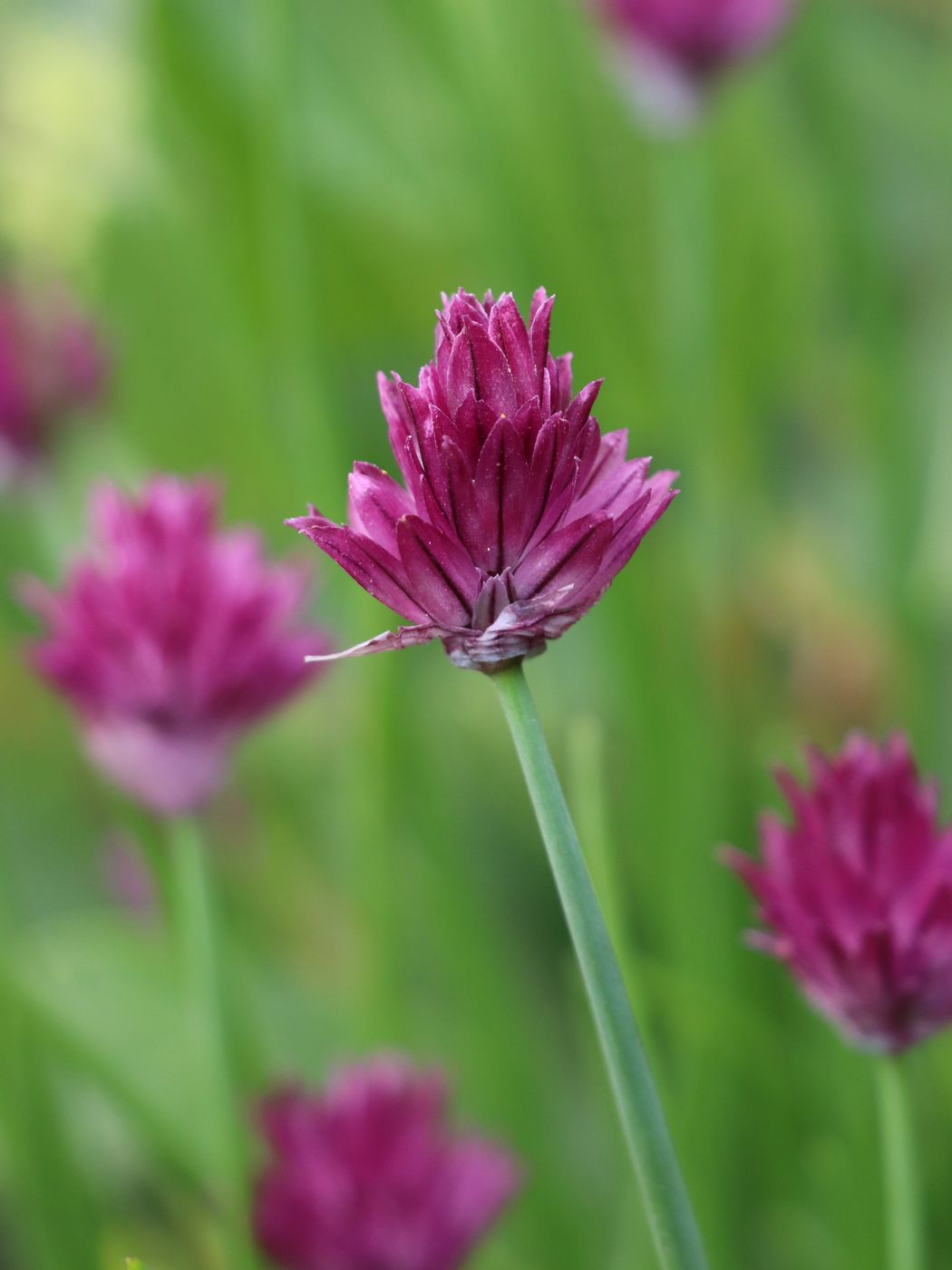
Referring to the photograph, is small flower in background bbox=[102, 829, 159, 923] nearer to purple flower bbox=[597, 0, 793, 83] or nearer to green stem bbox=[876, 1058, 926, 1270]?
purple flower bbox=[597, 0, 793, 83]

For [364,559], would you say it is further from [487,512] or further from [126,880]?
[126,880]

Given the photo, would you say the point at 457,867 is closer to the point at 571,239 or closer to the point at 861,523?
the point at 571,239

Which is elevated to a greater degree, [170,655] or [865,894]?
[170,655]

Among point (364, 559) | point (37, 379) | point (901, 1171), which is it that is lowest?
point (901, 1171)

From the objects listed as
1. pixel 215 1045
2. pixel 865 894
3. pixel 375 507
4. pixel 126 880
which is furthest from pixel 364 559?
pixel 126 880

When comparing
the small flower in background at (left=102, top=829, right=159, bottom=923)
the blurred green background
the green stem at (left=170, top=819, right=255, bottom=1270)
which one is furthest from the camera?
the small flower in background at (left=102, top=829, right=159, bottom=923)

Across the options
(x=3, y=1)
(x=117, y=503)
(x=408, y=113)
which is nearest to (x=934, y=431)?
(x=408, y=113)

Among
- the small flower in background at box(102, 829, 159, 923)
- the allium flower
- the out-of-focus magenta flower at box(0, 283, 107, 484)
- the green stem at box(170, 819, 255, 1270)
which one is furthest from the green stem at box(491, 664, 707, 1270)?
the small flower in background at box(102, 829, 159, 923)
